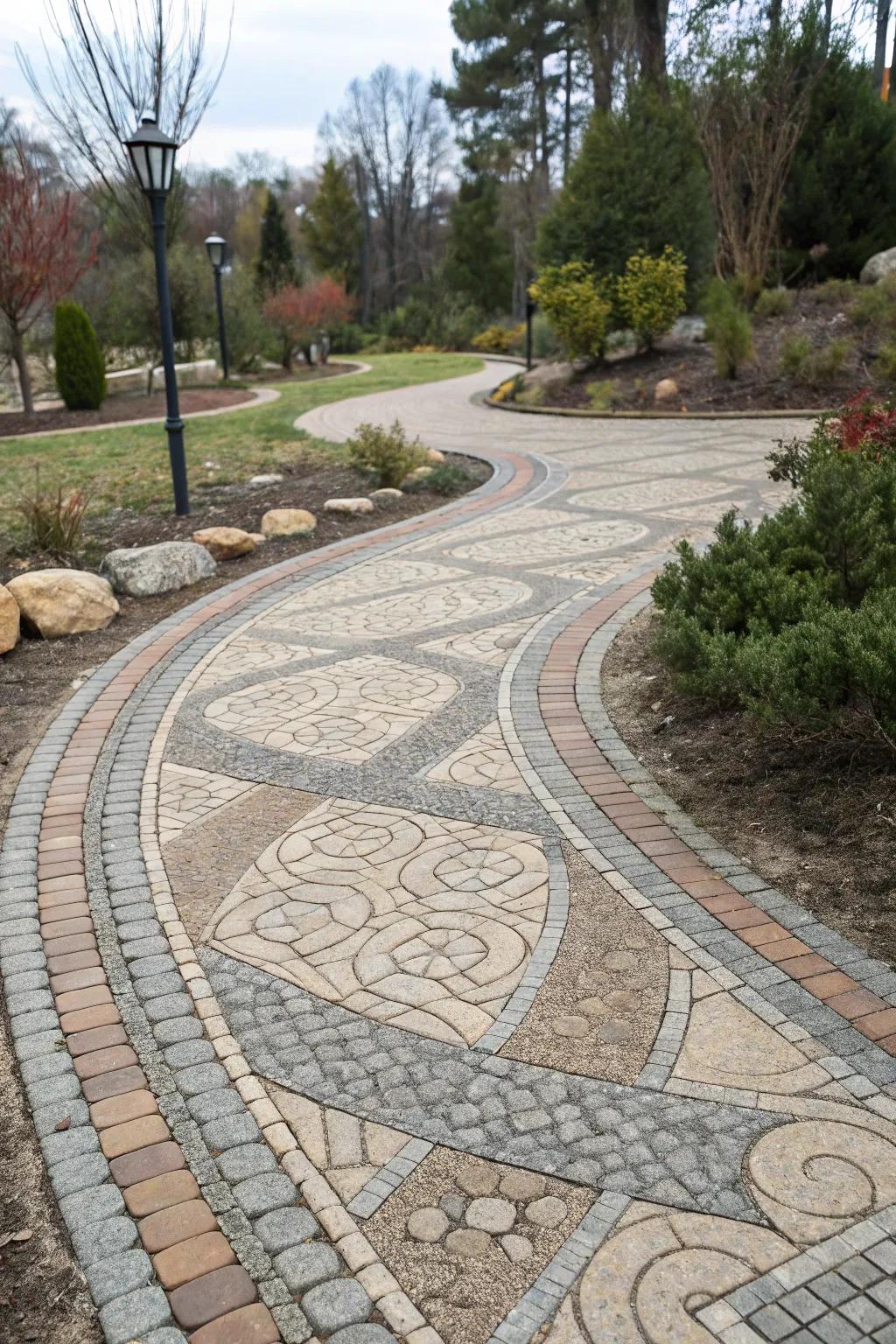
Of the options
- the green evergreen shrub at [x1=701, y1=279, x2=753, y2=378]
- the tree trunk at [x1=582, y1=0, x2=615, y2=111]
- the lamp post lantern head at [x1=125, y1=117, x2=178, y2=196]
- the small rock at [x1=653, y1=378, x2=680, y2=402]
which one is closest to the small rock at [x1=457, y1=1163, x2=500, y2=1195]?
the lamp post lantern head at [x1=125, y1=117, x2=178, y2=196]

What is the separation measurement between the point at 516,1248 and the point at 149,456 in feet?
43.2

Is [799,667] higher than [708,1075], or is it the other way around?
[799,667]

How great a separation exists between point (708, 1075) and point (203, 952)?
164 cm

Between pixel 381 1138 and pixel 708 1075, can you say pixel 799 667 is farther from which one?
pixel 381 1138

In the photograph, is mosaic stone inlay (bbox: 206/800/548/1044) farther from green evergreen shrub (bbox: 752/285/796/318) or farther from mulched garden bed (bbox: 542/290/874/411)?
green evergreen shrub (bbox: 752/285/796/318)

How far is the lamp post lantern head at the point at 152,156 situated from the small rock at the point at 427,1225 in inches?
318

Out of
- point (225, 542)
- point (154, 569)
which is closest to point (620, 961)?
point (154, 569)

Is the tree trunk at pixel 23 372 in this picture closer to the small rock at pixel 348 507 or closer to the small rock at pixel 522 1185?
the small rock at pixel 348 507

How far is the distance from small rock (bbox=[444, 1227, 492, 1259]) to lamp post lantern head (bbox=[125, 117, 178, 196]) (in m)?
8.14

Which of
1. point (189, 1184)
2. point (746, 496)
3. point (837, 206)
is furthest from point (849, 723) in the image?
point (837, 206)

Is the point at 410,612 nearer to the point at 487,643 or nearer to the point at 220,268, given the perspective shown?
the point at 487,643

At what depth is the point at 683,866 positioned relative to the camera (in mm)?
3898

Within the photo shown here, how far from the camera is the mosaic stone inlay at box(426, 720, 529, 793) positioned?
15.2ft

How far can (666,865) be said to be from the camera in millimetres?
3912
